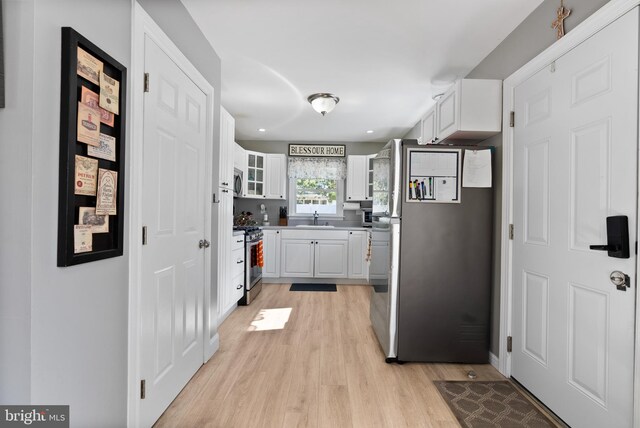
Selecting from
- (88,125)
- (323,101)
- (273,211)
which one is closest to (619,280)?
(88,125)

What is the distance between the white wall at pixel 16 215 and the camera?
937 millimetres

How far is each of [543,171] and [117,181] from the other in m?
2.30

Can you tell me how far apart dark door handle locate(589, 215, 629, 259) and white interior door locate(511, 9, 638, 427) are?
0.9 inches

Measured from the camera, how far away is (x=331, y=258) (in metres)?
5.07

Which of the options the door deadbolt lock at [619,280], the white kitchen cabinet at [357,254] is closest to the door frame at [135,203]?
the door deadbolt lock at [619,280]

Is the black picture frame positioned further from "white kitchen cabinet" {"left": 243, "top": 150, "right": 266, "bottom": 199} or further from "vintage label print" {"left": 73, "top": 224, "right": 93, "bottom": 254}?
"white kitchen cabinet" {"left": 243, "top": 150, "right": 266, "bottom": 199}

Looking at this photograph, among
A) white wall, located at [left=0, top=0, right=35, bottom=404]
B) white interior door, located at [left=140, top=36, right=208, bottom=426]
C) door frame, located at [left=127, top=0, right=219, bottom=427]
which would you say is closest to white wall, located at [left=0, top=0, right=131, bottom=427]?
white wall, located at [left=0, top=0, right=35, bottom=404]

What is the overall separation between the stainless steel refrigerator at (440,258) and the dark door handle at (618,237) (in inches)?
39.1

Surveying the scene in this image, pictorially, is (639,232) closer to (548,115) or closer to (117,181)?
(548,115)

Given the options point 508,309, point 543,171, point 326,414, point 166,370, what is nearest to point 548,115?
point 543,171

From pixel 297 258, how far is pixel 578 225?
153 inches

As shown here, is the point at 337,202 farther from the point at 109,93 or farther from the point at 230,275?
the point at 109,93

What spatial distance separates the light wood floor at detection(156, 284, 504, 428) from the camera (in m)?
1.74

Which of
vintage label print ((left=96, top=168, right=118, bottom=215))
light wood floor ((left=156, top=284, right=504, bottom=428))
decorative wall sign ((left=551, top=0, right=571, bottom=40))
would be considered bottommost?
light wood floor ((left=156, top=284, right=504, bottom=428))
